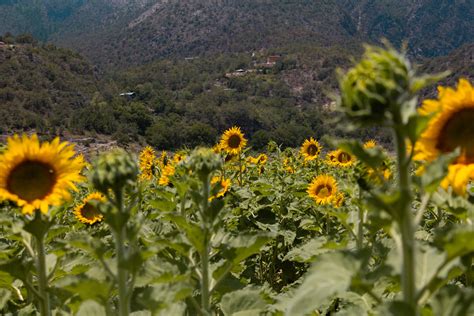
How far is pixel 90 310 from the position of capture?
Answer: 9.69 feet

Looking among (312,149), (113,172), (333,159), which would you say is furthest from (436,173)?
(312,149)

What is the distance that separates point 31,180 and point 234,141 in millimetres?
6591

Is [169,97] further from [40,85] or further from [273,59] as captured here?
[273,59]

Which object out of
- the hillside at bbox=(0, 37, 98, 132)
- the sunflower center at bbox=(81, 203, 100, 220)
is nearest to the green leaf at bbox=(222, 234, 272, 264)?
the sunflower center at bbox=(81, 203, 100, 220)

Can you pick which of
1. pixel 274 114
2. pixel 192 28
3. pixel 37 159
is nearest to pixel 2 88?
pixel 274 114

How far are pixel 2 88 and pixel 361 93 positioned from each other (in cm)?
7682

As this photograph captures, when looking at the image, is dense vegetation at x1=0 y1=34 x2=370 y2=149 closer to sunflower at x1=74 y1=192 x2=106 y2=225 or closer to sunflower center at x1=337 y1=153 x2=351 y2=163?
sunflower center at x1=337 y1=153 x2=351 y2=163

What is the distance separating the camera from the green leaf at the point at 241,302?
2973 millimetres

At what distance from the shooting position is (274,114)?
324ft

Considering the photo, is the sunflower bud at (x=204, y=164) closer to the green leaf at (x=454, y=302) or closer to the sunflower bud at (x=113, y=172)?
the sunflower bud at (x=113, y=172)

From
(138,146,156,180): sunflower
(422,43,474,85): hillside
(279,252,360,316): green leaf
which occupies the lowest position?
(279,252,360,316): green leaf

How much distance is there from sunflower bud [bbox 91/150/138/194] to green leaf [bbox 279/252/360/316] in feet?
3.62

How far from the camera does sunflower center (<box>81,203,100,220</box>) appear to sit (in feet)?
19.9

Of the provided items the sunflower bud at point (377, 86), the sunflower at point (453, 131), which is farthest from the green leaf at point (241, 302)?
the sunflower bud at point (377, 86)
